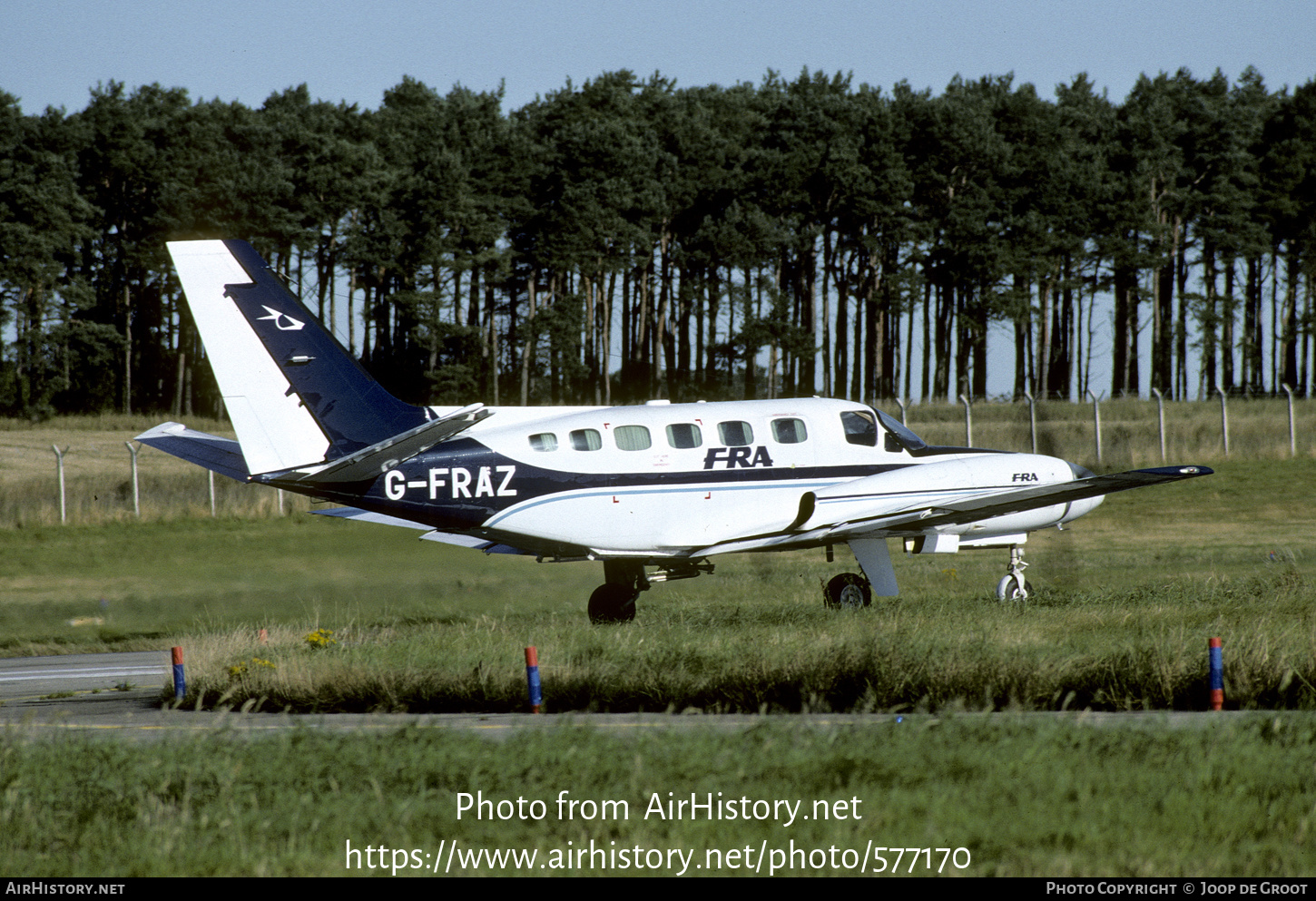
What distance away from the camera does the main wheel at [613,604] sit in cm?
1966

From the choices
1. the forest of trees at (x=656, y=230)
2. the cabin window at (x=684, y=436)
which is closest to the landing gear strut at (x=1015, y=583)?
the cabin window at (x=684, y=436)

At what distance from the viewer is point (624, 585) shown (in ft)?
65.0

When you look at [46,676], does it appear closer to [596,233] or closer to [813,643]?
[813,643]

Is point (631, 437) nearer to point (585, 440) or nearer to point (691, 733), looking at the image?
point (585, 440)

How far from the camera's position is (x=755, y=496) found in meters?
19.6

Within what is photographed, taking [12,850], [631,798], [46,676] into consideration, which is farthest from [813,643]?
[46,676]

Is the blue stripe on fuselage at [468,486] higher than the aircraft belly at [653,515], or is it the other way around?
the blue stripe on fuselage at [468,486]

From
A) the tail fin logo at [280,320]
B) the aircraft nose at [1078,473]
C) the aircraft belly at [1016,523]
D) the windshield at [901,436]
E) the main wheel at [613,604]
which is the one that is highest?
the tail fin logo at [280,320]

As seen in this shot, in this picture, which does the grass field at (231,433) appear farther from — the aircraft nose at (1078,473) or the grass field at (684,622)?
the aircraft nose at (1078,473)

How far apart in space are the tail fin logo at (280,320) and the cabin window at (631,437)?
4.74 metres

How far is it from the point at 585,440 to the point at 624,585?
2467mm

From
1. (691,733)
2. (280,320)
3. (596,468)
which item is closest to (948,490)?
(596,468)

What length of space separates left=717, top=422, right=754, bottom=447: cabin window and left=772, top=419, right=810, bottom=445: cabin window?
455 mm

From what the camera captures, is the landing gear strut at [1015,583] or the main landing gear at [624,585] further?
the landing gear strut at [1015,583]
